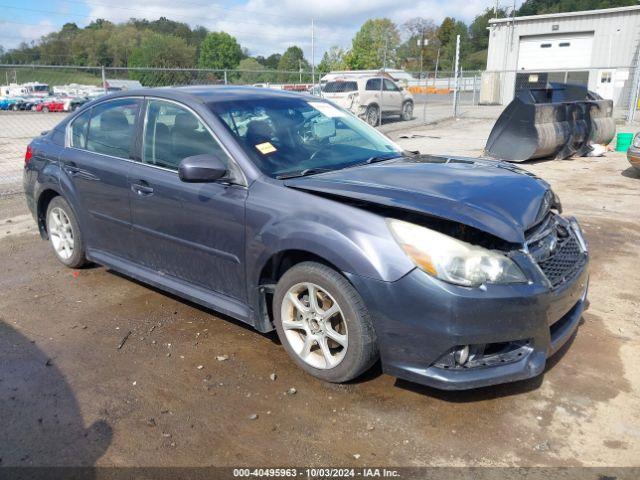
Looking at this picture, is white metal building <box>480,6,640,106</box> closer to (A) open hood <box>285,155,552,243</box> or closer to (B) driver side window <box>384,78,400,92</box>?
(B) driver side window <box>384,78,400,92</box>

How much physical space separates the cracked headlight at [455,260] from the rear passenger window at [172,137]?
1481 millimetres

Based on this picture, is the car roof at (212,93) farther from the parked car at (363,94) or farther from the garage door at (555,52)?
the garage door at (555,52)

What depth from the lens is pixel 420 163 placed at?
12.7 feet

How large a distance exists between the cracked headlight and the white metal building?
31.2 meters

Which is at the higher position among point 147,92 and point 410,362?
point 147,92

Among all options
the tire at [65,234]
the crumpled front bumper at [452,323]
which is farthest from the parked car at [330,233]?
the tire at [65,234]

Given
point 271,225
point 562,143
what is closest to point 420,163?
point 271,225

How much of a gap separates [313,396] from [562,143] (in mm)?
10151

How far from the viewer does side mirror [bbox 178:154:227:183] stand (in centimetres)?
335

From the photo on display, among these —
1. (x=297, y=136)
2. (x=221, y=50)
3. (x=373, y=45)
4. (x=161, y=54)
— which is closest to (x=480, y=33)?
(x=373, y=45)

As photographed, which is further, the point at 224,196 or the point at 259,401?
the point at 224,196

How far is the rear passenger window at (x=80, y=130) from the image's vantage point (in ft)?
15.8

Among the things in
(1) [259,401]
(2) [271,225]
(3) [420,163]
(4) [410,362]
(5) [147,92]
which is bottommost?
(1) [259,401]

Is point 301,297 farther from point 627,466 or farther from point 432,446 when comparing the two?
point 627,466
